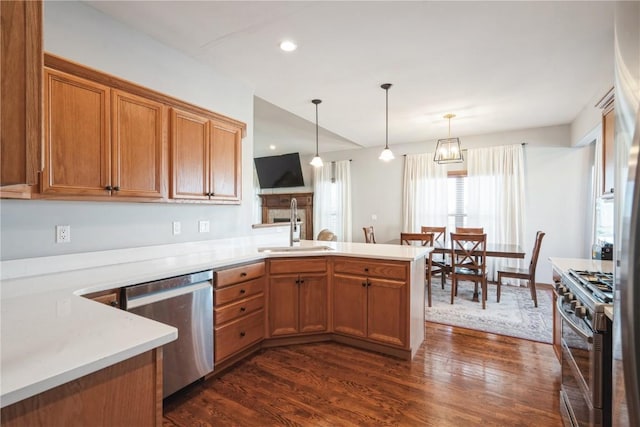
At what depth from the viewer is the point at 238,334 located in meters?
2.43

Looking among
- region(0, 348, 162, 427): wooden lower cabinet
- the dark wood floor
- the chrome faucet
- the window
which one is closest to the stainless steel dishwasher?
the dark wood floor

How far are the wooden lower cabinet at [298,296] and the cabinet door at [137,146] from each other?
3.88 ft

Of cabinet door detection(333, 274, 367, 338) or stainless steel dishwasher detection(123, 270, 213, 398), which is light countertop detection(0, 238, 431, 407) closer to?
stainless steel dishwasher detection(123, 270, 213, 398)

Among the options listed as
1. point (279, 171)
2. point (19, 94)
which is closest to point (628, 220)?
point (19, 94)

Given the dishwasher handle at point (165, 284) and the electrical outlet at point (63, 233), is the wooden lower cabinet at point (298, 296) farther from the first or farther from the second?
the electrical outlet at point (63, 233)

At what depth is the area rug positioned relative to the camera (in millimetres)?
3211

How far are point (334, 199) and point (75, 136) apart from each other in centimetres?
555

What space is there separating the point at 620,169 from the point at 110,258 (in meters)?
2.67

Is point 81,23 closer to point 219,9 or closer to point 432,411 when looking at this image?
point 219,9

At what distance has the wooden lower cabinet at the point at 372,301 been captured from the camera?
101 inches

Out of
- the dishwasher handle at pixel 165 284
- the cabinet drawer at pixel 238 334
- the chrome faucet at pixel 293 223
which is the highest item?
the chrome faucet at pixel 293 223

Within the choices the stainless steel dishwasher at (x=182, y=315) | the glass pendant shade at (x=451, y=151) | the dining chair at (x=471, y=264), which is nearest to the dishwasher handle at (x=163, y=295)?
the stainless steel dishwasher at (x=182, y=315)

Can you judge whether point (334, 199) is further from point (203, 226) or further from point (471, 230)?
point (203, 226)

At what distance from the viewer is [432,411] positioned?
1.92 m
